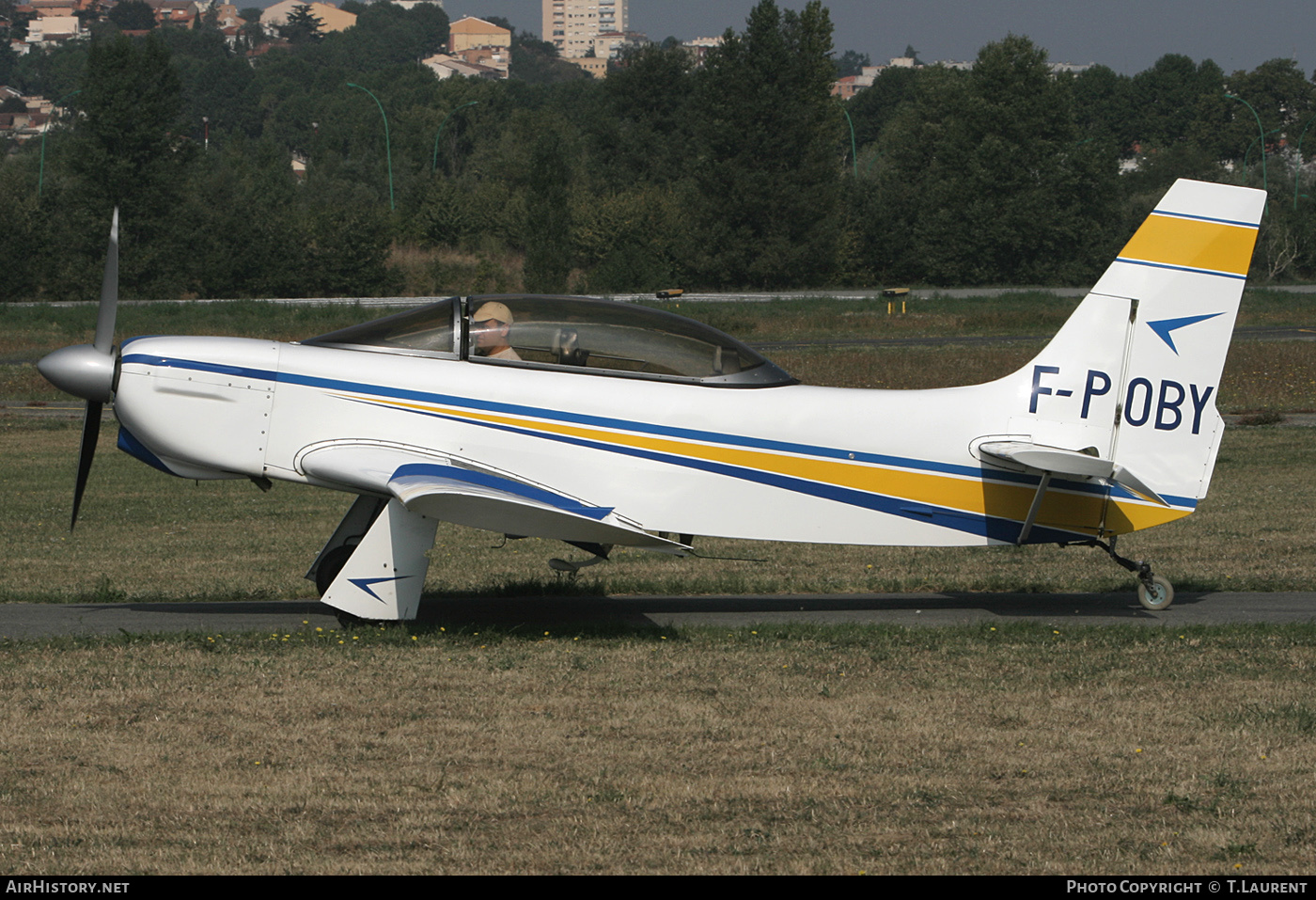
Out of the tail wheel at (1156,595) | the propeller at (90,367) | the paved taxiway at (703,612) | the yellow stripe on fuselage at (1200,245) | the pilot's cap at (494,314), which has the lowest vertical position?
the paved taxiway at (703,612)

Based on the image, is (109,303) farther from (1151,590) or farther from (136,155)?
(136,155)

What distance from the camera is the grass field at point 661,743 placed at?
5289mm

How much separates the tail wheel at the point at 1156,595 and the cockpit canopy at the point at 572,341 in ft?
11.2

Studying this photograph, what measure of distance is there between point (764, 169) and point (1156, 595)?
6340 centimetres

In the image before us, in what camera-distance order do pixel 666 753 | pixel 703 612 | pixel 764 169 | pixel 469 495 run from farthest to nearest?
1. pixel 764 169
2. pixel 703 612
3. pixel 469 495
4. pixel 666 753

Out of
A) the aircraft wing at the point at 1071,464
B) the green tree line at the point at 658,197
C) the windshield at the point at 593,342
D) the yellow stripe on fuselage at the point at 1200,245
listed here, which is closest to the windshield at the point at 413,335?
the windshield at the point at 593,342

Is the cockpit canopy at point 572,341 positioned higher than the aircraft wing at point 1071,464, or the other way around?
the cockpit canopy at point 572,341

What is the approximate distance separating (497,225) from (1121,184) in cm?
3824

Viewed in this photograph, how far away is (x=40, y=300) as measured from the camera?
2462 inches

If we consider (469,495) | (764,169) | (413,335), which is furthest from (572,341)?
(764,169)

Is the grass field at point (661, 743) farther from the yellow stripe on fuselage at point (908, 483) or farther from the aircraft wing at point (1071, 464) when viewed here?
the aircraft wing at point (1071, 464)

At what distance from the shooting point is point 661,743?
22.0ft
